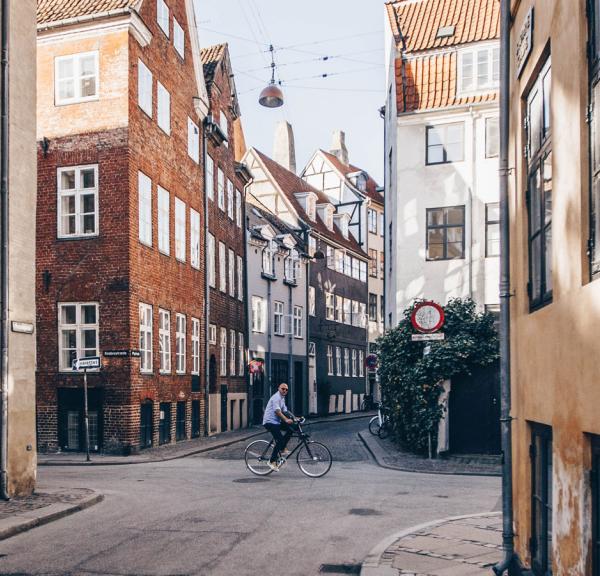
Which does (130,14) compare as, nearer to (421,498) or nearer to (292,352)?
(421,498)

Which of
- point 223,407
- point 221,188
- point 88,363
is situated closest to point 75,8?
point 88,363

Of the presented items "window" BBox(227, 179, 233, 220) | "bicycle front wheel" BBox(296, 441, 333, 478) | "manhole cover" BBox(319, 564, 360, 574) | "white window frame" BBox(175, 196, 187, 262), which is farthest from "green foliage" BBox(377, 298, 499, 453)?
"window" BBox(227, 179, 233, 220)

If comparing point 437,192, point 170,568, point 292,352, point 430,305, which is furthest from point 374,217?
point 170,568

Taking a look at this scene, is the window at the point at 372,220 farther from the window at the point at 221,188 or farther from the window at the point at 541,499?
the window at the point at 541,499

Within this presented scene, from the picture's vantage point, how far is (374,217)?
5956cm

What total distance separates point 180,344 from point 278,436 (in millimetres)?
11857

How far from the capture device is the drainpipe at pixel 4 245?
1302cm

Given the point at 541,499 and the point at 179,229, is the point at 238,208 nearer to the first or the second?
the point at 179,229

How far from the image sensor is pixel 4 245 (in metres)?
13.3

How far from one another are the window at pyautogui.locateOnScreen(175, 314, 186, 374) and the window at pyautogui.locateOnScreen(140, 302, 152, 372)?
264 cm

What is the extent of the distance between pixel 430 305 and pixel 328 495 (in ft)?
15.1

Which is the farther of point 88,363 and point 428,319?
point 88,363

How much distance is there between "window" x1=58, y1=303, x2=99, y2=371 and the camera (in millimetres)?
23719

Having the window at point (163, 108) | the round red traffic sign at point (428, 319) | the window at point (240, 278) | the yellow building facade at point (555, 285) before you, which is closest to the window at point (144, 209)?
the window at point (163, 108)
